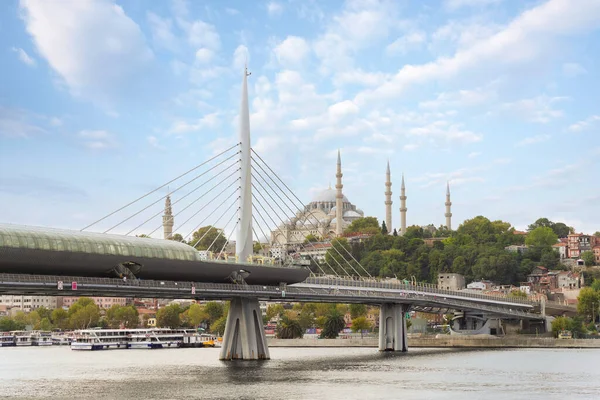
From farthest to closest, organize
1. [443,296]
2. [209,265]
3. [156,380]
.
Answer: [443,296] < [209,265] < [156,380]

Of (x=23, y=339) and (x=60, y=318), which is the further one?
(x=60, y=318)

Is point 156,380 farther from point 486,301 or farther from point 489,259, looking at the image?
point 489,259

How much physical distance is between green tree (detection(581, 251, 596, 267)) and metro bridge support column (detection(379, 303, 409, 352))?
8572cm

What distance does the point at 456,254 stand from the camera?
153 meters

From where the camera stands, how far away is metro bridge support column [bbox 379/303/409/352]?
81.8 metres

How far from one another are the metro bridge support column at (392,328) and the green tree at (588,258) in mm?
85720

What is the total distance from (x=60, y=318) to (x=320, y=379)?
360 ft

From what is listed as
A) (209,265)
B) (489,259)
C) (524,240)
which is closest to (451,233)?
(524,240)

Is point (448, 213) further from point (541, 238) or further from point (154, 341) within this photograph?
point (154, 341)

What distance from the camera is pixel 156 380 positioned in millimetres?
50656

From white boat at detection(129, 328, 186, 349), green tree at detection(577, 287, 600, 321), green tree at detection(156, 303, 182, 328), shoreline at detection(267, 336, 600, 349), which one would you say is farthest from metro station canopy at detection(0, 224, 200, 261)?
green tree at detection(156, 303, 182, 328)

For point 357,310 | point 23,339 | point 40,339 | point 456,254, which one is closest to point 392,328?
point 357,310

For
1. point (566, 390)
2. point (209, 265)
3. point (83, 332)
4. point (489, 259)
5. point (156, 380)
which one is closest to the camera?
point (566, 390)

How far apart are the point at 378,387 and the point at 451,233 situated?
449ft
